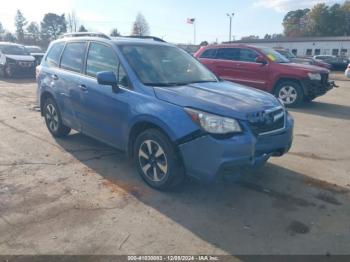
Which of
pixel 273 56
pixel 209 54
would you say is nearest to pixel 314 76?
pixel 273 56

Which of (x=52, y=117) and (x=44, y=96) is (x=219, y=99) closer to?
(x=52, y=117)

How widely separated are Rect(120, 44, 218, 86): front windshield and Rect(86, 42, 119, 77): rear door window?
21cm

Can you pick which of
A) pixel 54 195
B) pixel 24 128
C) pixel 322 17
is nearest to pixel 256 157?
pixel 54 195

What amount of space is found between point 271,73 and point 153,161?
727 centimetres

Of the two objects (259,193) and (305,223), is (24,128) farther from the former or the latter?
(305,223)

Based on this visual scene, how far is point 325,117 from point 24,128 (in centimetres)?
727

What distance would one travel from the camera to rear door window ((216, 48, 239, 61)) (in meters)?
11.5

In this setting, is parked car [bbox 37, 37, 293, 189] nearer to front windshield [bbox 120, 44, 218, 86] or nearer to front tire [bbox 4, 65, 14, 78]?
front windshield [bbox 120, 44, 218, 86]

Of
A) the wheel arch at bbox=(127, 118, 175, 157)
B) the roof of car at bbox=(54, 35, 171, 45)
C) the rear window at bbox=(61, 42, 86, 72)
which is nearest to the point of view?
the wheel arch at bbox=(127, 118, 175, 157)

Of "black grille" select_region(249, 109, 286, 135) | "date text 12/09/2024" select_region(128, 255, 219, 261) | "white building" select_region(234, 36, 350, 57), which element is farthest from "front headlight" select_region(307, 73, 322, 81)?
"white building" select_region(234, 36, 350, 57)

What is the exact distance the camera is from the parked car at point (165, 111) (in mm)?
3830

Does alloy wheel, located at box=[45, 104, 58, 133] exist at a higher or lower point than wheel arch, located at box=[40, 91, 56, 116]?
lower

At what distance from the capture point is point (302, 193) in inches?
176

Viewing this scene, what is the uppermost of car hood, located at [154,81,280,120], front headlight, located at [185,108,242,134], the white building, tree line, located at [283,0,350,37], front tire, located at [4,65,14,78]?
tree line, located at [283,0,350,37]
